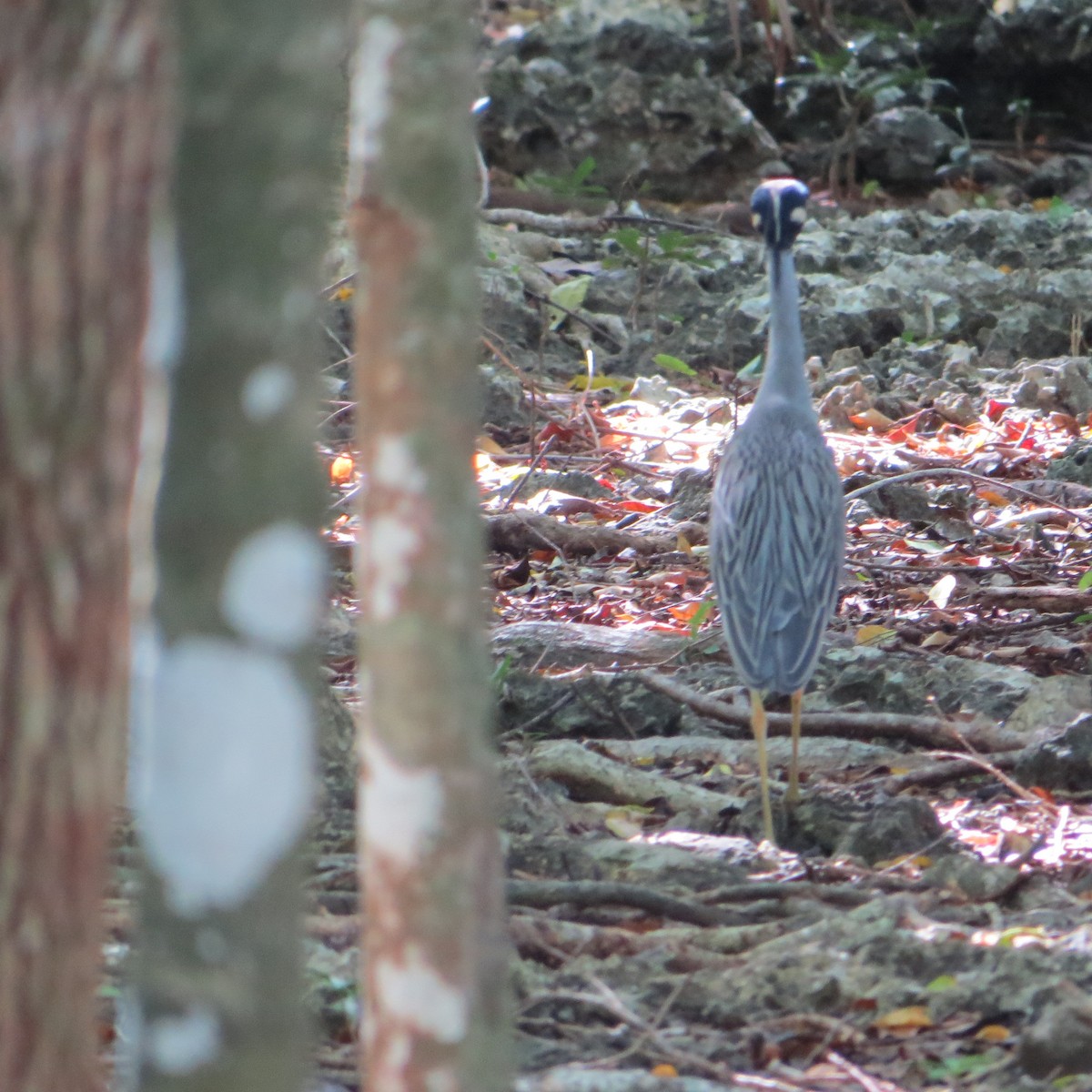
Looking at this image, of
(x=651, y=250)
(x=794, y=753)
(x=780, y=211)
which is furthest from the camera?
(x=651, y=250)

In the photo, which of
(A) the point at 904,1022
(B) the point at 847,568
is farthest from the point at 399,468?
(B) the point at 847,568

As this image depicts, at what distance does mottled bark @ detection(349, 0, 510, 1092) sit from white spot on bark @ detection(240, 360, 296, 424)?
22 cm

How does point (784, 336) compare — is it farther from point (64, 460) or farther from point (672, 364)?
point (672, 364)

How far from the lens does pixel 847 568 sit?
6.01 m

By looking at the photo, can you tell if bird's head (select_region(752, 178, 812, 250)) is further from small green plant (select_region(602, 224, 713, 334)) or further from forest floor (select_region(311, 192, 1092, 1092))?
small green plant (select_region(602, 224, 713, 334))

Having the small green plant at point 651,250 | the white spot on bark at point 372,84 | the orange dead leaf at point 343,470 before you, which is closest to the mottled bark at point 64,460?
the white spot on bark at point 372,84

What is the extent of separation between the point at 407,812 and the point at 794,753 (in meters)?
2.77

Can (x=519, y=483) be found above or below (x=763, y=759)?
above

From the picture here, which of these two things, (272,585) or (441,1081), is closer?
(272,585)

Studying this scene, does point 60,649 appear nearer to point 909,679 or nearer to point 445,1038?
point 445,1038

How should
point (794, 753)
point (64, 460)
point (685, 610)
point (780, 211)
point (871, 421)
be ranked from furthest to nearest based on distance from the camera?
point (871, 421)
point (685, 610)
point (780, 211)
point (794, 753)
point (64, 460)

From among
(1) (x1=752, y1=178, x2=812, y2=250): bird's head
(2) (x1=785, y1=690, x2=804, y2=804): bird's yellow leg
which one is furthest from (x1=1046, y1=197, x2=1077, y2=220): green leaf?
(2) (x1=785, y1=690, x2=804, y2=804): bird's yellow leg

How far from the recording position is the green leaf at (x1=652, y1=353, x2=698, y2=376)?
8.82 m

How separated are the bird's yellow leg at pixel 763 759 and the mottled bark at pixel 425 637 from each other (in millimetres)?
2283
